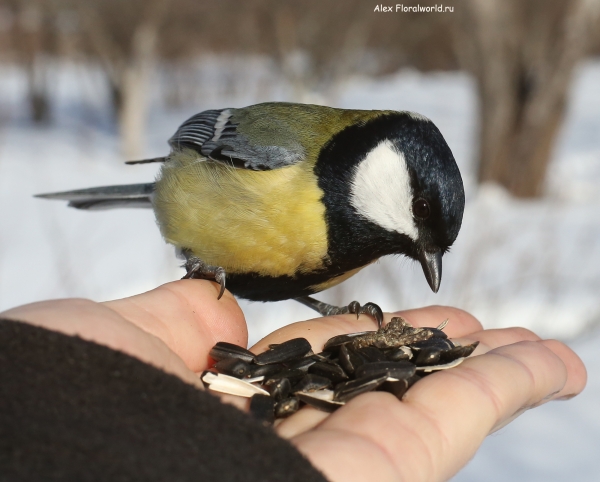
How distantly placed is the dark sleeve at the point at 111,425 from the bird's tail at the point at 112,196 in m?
1.46

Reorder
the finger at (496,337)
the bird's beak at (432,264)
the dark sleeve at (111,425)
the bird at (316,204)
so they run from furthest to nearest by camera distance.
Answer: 1. the finger at (496,337)
2. the bird's beak at (432,264)
3. the bird at (316,204)
4. the dark sleeve at (111,425)

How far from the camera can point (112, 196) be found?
287 cm

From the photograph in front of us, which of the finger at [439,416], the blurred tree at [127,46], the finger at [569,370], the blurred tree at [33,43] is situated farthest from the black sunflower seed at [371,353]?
the blurred tree at [33,43]

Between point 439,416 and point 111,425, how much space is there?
75 centimetres

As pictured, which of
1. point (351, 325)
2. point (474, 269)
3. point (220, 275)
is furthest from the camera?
point (474, 269)

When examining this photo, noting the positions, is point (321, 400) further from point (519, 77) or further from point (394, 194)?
point (519, 77)

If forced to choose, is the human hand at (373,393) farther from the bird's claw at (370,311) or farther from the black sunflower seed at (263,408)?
the bird's claw at (370,311)

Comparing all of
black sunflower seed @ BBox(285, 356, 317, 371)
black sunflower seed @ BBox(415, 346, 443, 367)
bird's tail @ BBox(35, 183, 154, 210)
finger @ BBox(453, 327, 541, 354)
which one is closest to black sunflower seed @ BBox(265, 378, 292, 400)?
black sunflower seed @ BBox(285, 356, 317, 371)

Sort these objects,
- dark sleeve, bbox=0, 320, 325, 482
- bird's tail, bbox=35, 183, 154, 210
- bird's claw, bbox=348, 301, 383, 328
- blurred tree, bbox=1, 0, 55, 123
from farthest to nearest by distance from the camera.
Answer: blurred tree, bbox=1, 0, 55, 123
bird's tail, bbox=35, 183, 154, 210
bird's claw, bbox=348, 301, 383, 328
dark sleeve, bbox=0, 320, 325, 482

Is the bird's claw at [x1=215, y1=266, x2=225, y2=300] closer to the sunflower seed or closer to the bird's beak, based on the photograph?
the sunflower seed

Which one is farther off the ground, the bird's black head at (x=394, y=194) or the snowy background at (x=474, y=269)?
the bird's black head at (x=394, y=194)

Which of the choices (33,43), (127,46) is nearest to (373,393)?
(127,46)

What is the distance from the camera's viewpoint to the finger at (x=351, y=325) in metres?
2.20

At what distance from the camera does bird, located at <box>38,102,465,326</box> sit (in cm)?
206
